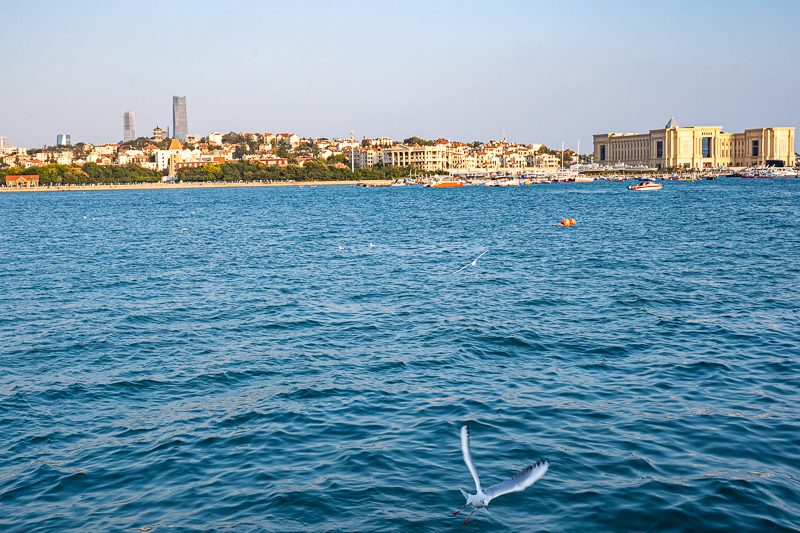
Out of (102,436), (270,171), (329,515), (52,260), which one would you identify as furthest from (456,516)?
(270,171)

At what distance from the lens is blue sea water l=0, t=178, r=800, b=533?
23.3 ft

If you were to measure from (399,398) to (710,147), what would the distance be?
200 metres

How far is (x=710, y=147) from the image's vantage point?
192 m

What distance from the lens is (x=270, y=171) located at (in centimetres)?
15825

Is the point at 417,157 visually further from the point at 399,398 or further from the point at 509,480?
the point at 509,480

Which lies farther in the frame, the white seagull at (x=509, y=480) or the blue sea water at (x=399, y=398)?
the blue sea water at (x=399, y=398)

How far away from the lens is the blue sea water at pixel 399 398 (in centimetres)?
710

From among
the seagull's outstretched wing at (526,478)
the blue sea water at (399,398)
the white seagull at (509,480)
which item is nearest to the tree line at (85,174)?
the blue sea water at (399,398)

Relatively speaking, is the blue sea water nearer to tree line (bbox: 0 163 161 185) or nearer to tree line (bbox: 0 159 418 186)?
tree line (bbox: 0 163 161 185)

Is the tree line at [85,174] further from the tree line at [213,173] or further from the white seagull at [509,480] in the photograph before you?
the white seagull at [509,480]

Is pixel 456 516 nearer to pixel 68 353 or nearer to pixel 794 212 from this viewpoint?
pixel 68 353

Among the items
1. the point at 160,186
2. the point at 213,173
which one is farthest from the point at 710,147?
the point at 160,186

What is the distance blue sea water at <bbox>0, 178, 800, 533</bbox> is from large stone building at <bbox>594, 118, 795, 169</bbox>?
570 feet

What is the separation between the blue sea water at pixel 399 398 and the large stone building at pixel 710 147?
17370cm
